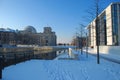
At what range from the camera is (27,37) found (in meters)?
152

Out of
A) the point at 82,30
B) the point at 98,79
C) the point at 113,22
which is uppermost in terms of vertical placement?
the point at 113,22

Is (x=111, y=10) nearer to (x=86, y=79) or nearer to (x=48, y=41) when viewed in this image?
(x=86, y=79)

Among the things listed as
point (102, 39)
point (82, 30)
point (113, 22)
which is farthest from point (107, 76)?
point (102, 39)

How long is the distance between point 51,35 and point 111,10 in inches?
4522

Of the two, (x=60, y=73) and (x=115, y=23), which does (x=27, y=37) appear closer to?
(x=115, y=23)

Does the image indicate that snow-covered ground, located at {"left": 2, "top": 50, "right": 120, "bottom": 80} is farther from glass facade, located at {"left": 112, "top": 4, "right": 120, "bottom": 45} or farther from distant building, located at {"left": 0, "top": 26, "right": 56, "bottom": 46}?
distant building, located at {"left": 0, "top": 26, "right": 56, "bottom": 46}

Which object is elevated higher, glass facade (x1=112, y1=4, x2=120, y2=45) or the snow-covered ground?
glass facade (x1=112, y1=4, x2=120, y2=45)

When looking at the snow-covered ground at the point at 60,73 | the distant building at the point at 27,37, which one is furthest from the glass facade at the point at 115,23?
the distant building at the point at 27,37

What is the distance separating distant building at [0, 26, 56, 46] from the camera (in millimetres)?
141125

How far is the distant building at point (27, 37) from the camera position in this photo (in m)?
141

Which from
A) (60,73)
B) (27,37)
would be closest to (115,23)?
(60,73)

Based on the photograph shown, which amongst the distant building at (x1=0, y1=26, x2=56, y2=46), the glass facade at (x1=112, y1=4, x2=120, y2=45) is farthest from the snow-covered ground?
the distant building at (x1=0, y1=26, x2=56, y2=46)

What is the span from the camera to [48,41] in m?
184

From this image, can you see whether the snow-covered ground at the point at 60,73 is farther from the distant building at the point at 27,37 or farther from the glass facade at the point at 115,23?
the distant building at the point at 27,37
